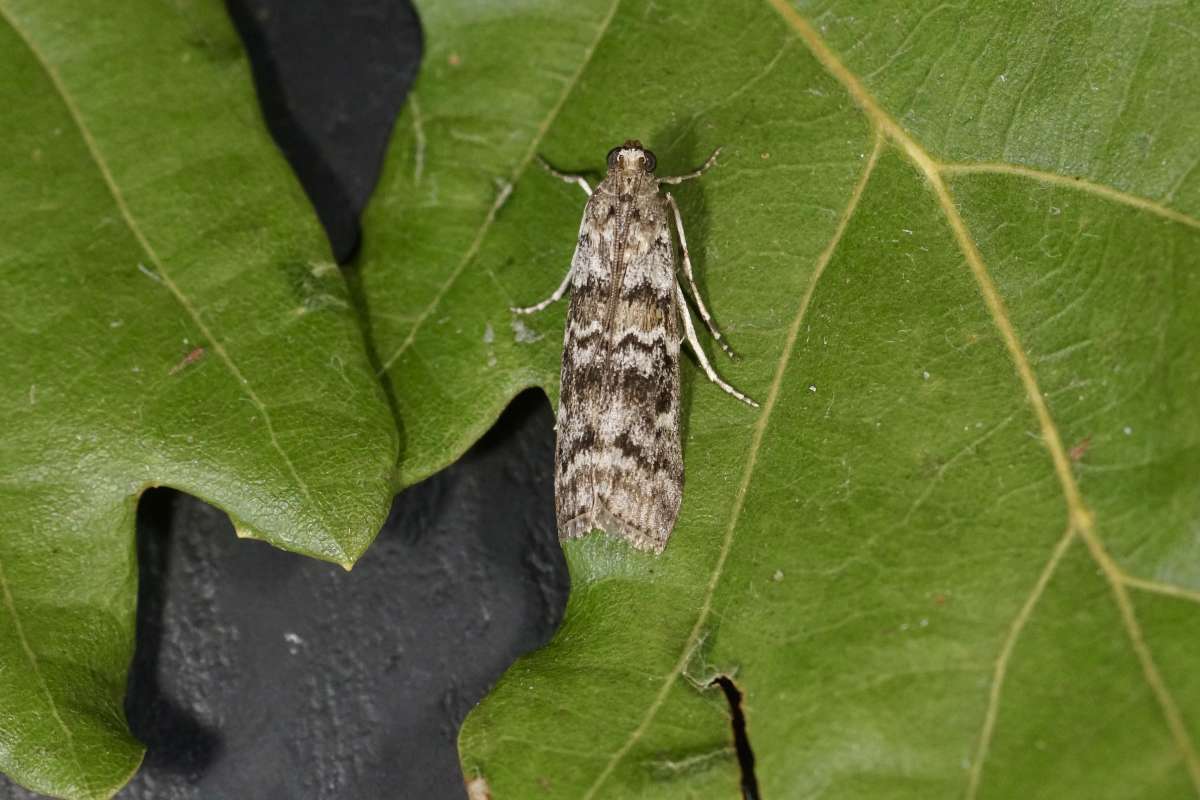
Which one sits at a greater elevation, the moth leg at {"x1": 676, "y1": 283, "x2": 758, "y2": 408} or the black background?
the moth leg at {"x1": 676, "y1": 283, "x2": 758, "y2": 408}

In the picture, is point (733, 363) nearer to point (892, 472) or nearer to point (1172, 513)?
point (892, 472)

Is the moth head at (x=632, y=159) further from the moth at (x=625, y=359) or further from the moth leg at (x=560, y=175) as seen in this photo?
the moth leg at (x=560, y=175)

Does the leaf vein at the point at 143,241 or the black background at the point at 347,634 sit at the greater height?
the leaf vein at the point at 143,241

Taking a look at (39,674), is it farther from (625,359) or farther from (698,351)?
(698,351)

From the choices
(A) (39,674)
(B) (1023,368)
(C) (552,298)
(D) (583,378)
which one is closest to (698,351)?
(D) (583,378)

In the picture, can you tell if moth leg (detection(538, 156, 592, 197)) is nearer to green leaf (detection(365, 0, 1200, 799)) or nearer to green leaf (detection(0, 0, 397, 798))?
green leaf (detection(365, 0, 1200, 799))

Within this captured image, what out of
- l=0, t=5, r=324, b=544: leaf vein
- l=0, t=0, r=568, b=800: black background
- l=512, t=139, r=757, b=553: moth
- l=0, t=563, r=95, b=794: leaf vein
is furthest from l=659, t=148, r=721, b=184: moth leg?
l=0, t=563, r=95, b=794: leaf vein

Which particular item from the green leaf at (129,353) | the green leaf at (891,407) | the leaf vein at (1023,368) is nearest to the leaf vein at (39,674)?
the green leaf at (129,353)

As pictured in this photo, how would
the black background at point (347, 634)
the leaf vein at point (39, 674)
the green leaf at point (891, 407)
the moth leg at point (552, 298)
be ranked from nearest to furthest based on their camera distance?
1. the green leaf at point (891, 407)
2. the leaf vein at point (39, 674)
3. the moth leg at point (552, 298)
4. the black background at point (347, 634)
